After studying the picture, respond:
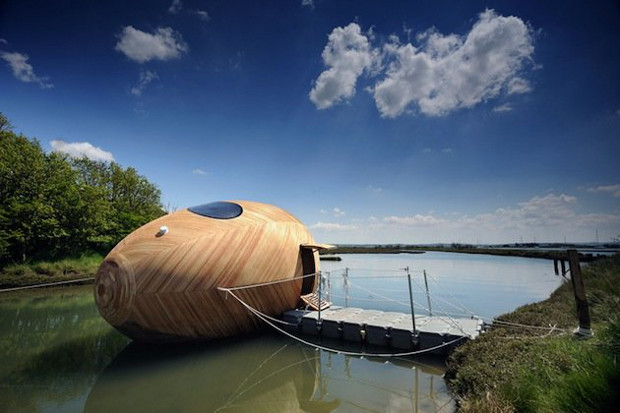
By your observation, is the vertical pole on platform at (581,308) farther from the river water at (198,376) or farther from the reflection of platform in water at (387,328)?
the river water at (198,376)

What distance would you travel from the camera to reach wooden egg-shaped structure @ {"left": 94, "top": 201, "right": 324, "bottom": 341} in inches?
279

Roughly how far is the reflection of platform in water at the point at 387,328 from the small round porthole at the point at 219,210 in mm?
3402

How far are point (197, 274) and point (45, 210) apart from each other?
21.4 metres

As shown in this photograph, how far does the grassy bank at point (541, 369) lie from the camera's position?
296cm

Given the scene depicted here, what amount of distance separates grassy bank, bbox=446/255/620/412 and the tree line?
24.4 meters

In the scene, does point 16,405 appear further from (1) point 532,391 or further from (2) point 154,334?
(1) point 532,391

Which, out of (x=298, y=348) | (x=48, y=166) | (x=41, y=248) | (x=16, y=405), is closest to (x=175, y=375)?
(x=16, y=405)

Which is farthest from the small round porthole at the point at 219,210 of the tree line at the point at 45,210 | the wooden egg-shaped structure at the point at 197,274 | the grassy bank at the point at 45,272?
the tree line at the point at 45,210

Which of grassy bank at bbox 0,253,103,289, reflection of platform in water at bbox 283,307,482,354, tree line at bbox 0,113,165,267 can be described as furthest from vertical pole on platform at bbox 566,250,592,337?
tree line at bbox 0,113,165,267

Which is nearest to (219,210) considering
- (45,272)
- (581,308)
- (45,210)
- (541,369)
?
(541,369)

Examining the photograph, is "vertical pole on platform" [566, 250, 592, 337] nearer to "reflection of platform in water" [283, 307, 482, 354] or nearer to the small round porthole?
"reflection of platform in water" [283, 307, 482, 354]

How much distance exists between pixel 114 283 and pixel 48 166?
81.0ft

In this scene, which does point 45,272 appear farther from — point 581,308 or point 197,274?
point 581,308

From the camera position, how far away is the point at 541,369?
418cm
